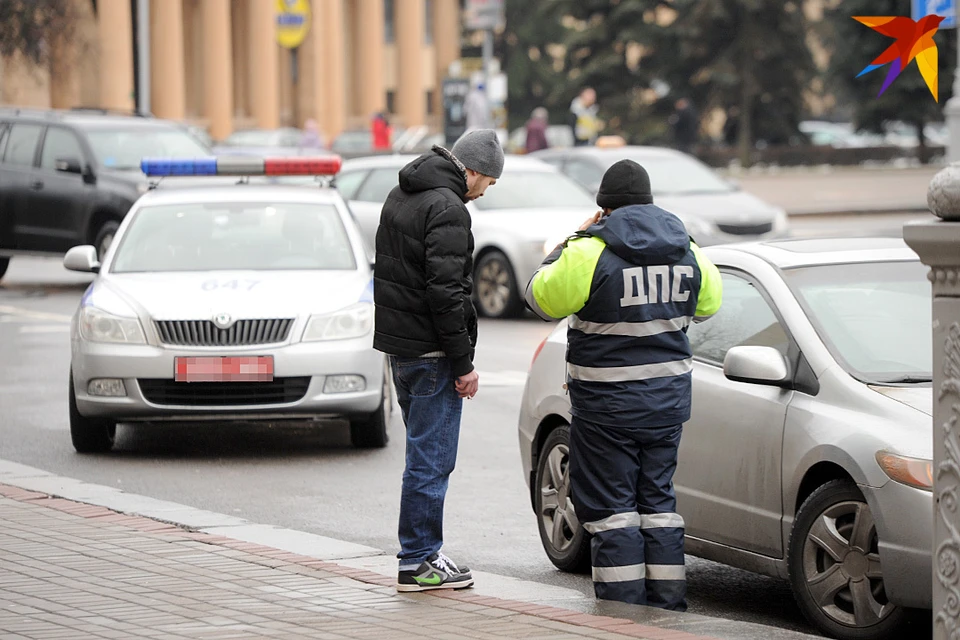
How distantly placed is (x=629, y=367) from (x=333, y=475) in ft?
12.4

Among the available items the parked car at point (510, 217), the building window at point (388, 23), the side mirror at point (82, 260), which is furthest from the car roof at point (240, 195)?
the building window at point (388, 23)

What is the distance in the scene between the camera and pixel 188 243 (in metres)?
10.8

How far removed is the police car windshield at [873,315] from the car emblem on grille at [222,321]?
3925mm

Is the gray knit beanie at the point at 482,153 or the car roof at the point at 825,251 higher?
the gray knit beanie at the point at 482,153

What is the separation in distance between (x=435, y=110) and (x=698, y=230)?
67390mm

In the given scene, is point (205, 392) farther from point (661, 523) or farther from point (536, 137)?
point (536, 137)

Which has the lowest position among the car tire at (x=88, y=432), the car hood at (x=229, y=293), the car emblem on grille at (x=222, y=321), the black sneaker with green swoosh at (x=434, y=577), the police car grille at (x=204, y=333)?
the car tire at (x=88, y=432)

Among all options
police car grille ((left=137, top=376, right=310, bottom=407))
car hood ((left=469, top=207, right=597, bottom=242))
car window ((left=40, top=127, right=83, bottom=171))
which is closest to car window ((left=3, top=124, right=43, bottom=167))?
car window ((left=40, top=127, right=83, bottom=171))

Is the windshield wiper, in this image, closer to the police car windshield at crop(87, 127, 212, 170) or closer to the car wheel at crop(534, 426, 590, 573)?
the car wheel at crop(534, 426, 590, 573)

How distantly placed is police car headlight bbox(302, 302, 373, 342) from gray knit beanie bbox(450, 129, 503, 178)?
3836 millimetres

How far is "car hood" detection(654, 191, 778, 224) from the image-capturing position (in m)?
20.6

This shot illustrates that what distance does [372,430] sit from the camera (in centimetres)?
1022

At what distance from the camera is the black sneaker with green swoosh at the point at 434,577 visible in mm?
6078

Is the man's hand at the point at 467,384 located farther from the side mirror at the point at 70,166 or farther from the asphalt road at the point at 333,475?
the side mirror at the point at 70,166
